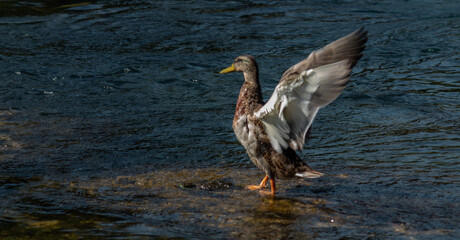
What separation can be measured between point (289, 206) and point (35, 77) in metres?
5.76

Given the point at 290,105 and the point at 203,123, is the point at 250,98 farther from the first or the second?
the point at 203,123

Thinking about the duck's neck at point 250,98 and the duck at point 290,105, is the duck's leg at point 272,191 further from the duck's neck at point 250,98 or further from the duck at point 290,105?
the duck's neck at point 250,98

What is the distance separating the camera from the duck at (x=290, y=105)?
16.4 feet

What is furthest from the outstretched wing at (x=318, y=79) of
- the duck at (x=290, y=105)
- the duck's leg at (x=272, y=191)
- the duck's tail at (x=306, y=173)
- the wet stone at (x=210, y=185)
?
the wet stone at (x=210, y=185)

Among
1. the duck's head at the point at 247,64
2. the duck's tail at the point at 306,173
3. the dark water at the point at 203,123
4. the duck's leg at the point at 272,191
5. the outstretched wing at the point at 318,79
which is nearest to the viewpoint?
the outstretched wing at the point at 318,79

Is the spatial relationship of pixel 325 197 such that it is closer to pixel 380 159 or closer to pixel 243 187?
pixel 243 187


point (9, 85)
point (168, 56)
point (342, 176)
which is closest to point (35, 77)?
point (9, 85)

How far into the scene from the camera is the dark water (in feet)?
17.1

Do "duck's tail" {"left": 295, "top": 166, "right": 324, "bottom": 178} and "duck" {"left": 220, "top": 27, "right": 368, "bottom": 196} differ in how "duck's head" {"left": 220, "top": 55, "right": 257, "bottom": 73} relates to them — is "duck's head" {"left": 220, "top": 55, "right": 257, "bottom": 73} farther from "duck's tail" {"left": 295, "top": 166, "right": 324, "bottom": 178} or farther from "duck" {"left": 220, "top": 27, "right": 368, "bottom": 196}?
"duck's tail" {"left": 295, "top": 166, "right": 324, "bottom": 178}

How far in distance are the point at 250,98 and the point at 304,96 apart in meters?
1.06

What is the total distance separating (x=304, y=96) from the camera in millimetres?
5086

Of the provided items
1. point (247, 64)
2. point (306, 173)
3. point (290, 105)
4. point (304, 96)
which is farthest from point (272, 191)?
point (247, 64)

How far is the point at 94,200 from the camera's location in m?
5.59

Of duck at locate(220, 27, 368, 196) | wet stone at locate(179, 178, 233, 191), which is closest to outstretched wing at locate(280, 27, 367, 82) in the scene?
duck at locate(220, 27, 368, 196)
